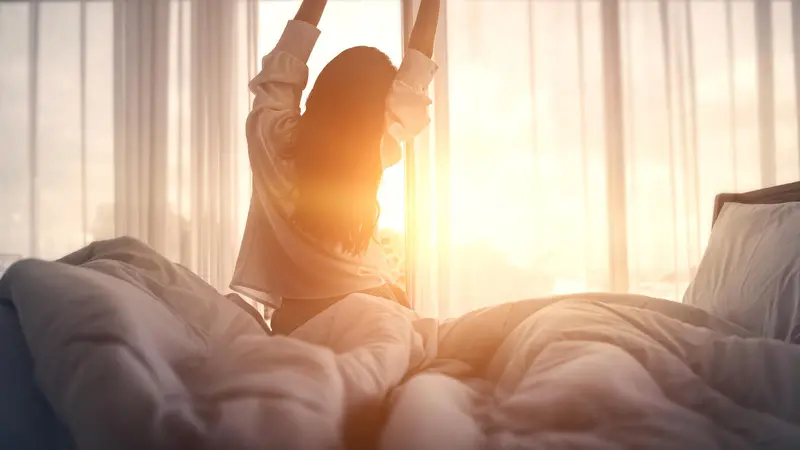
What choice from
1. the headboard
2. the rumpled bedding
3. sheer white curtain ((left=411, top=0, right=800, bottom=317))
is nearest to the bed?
the rumpled bedding

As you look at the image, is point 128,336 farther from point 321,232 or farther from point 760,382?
point 321,232

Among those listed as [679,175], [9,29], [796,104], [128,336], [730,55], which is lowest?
[128,336]

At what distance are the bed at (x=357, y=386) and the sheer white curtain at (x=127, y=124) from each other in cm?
215

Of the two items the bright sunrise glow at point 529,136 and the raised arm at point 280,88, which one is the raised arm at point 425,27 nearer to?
the raised arm at point 280,88

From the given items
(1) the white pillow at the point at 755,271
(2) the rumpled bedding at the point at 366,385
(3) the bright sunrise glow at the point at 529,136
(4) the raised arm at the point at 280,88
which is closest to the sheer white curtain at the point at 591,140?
(3) the bright sunrise glow at the point at 529,136

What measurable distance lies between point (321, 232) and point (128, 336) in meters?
0.84

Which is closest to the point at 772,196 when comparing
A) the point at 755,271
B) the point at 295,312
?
the point at 755,271

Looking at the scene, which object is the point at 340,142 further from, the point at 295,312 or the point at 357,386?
the point at 357,386

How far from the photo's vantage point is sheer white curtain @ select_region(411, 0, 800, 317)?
8.79 feet

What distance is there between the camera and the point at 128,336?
18.2 inches

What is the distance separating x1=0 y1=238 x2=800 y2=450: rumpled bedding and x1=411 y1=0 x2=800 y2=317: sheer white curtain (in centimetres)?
201

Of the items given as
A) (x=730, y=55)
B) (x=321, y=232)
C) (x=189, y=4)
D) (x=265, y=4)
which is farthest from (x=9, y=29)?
(x=730, y=55)

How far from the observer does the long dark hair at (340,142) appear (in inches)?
50.1

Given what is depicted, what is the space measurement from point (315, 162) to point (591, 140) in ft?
6.12
